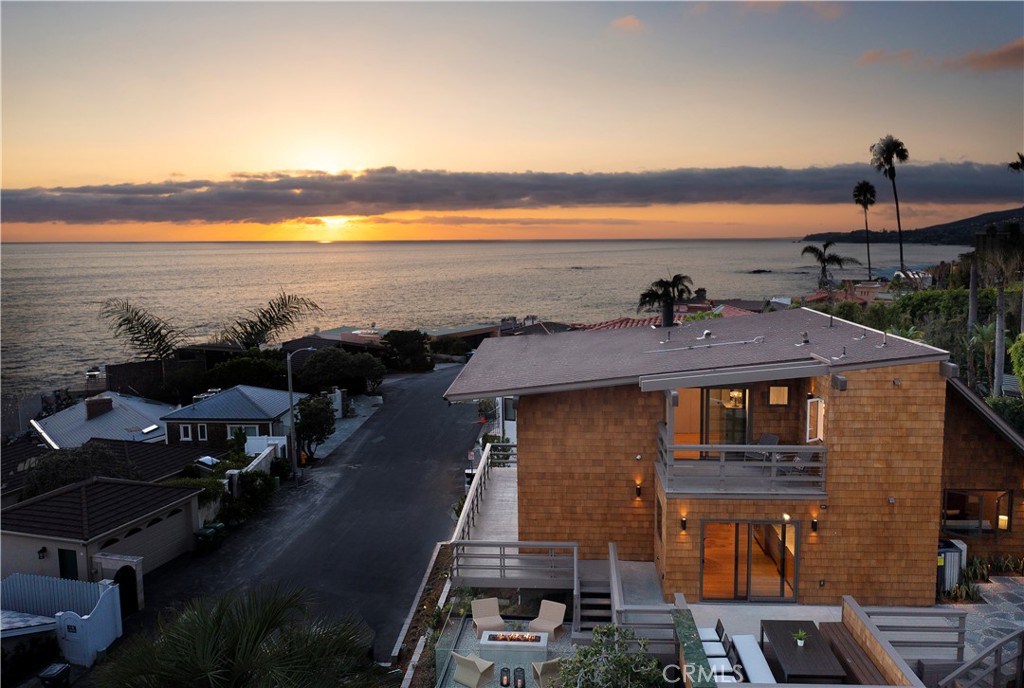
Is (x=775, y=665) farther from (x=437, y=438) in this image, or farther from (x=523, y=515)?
(x=437, y=438)

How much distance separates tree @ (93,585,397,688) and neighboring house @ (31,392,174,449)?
31.2m

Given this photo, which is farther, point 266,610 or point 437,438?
point 437,438

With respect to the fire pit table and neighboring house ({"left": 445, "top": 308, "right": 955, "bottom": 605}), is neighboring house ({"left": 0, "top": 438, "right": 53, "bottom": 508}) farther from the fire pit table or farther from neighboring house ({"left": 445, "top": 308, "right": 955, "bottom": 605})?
neighboring house ({"left": 445, "top": 308, "right": 955, "bottom": 605})

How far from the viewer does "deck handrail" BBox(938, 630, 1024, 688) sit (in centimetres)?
1012

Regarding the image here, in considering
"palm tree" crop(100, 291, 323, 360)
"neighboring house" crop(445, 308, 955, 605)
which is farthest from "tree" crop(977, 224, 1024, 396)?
"palm tree" crop(100, 291, 323, 360)

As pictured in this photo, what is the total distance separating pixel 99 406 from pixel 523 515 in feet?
103

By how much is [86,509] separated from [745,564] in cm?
1904

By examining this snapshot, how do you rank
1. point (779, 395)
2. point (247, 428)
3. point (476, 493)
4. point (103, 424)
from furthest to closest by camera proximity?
point (103, 424)
point (247, 428)
point (476, 493)
point (779, 395)

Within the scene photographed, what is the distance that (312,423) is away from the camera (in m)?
32.8

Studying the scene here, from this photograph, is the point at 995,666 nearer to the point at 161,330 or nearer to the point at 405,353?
the point at 405,353

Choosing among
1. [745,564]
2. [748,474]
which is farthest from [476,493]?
[748,474]

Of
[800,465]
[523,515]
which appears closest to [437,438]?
[523,515]

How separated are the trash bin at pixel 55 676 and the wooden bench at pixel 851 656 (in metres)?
16.6

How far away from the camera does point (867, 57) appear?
47.8 metres
